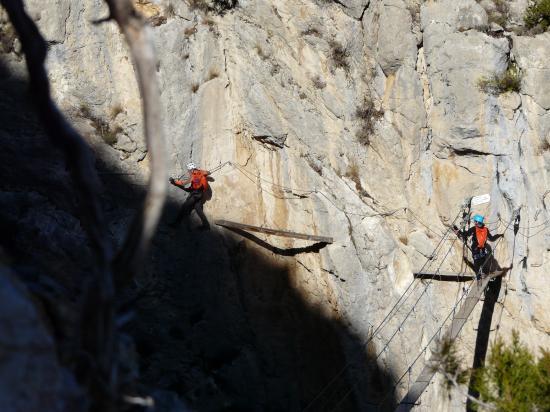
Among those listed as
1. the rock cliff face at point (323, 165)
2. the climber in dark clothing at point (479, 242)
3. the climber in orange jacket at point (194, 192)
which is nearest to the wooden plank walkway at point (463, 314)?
the climber in dark clothing at point (479, 242)

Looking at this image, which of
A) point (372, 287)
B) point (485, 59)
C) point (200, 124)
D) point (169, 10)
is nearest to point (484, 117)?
point (485, 59)

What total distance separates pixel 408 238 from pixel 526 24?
5477mm

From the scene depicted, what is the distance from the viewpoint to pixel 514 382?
10711 mm

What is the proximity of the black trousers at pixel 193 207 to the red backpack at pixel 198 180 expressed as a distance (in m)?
0.11

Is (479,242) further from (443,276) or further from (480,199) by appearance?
(443,276)

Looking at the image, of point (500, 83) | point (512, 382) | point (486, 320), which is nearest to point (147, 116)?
point (512, 382)

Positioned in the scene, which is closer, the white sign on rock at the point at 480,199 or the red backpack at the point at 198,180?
the red backpack at the point at 198,180

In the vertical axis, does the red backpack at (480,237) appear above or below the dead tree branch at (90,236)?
above

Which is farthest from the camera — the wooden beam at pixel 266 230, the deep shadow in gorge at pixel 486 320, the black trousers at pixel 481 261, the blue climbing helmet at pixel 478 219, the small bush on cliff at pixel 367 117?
the small bush on cliff at pixel 367 117

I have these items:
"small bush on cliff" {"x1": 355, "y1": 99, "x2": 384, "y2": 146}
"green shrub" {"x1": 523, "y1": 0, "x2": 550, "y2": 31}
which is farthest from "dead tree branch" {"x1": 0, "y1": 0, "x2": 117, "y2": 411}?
"green shrub" {"x1": 523, "y1": 0, "x2": 550, "y2": 31}

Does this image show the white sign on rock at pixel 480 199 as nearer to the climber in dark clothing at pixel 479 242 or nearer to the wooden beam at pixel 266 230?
the climber in dark clothing at pixel 479 242

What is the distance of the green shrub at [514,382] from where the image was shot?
10.6 metres

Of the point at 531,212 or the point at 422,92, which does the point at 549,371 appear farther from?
the point at 422,92

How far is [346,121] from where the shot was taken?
17891 mm
